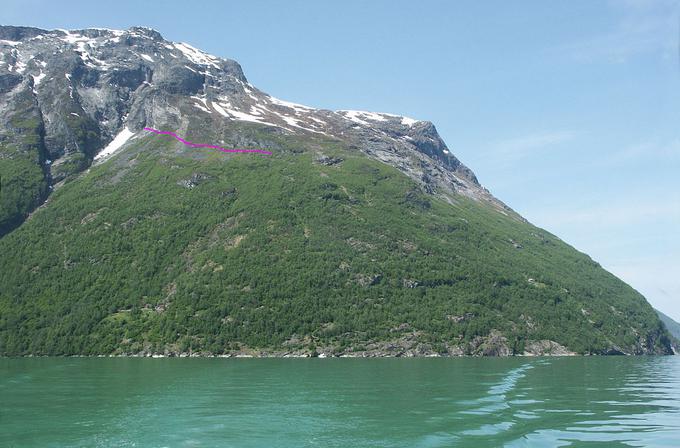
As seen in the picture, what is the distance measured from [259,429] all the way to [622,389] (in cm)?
5208

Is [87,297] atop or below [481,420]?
atop

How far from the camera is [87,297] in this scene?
190m

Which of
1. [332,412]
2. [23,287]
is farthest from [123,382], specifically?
[23,287]

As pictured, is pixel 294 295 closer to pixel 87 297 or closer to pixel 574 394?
pixel 87 297

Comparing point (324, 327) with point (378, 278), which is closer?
point (324, 327)

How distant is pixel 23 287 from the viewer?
195m

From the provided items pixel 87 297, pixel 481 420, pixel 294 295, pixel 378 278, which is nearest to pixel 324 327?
pixel 294 295

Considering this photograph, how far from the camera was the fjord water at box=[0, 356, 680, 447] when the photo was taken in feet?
149

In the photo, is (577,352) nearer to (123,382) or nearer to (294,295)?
(294,295)

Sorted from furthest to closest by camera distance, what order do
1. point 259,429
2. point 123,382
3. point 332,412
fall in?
1. point 123,382
2. point 332,412
3. point 259,429

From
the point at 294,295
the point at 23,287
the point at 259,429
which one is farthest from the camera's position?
the point at 23,287

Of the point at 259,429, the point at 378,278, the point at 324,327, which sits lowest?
the point at 259,429

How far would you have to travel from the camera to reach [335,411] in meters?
59.0

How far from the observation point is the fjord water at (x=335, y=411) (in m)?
45.5
